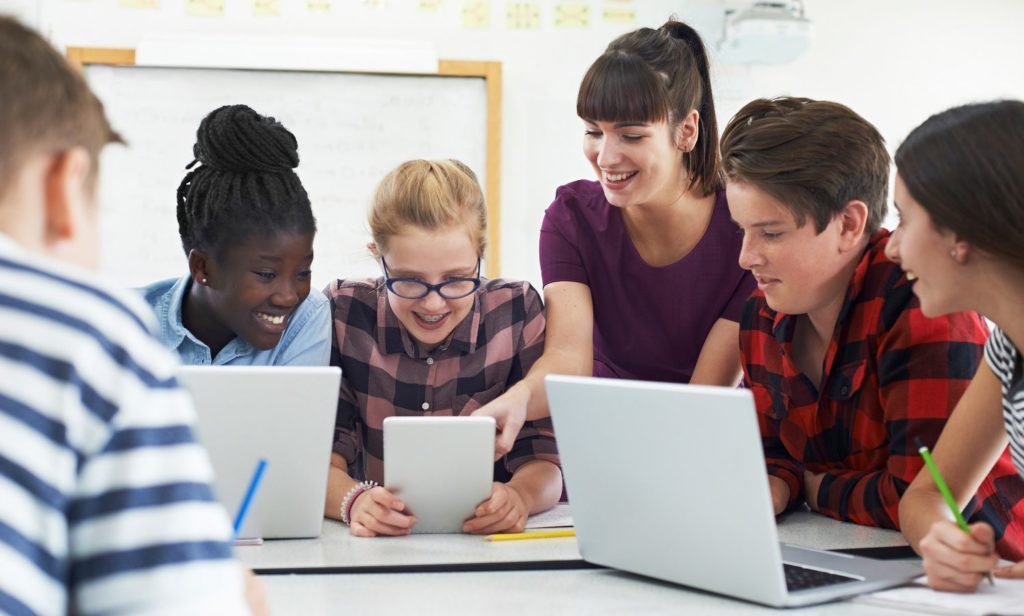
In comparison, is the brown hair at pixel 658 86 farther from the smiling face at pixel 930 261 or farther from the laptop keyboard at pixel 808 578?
the laptop keyboard at pixel 808 578

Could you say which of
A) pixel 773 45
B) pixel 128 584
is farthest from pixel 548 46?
pixel 128 584

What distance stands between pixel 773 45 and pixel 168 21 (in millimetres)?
1880

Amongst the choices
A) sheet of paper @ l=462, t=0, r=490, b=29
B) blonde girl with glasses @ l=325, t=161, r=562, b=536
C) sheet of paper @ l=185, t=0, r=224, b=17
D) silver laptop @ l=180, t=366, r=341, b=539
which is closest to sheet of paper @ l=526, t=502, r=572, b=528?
blonde girl with glasses @ l=325, t=161, r=562, b=536

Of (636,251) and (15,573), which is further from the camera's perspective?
(636,251)

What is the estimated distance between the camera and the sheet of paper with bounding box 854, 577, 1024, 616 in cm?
108

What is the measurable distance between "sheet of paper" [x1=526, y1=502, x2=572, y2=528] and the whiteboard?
1.77 meters

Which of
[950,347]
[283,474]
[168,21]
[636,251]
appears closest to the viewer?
[283,474]

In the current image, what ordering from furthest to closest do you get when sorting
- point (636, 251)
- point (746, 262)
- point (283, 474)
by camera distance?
1. point (636, 251)
2. point (746, 262)
3. point (283, 474)

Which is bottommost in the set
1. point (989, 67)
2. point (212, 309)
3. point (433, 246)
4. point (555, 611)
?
point (555, 611)

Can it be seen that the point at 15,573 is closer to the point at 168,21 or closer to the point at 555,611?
the point at 555,611

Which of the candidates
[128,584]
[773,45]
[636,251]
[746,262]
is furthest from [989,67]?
[128,584]

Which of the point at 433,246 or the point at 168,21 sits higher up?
the point at 168,21

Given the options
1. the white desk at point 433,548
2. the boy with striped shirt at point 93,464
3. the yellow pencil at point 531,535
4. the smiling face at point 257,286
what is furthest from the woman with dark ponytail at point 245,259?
the boy with striped shirt at point 93,464

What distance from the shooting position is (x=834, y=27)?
3.62 m
